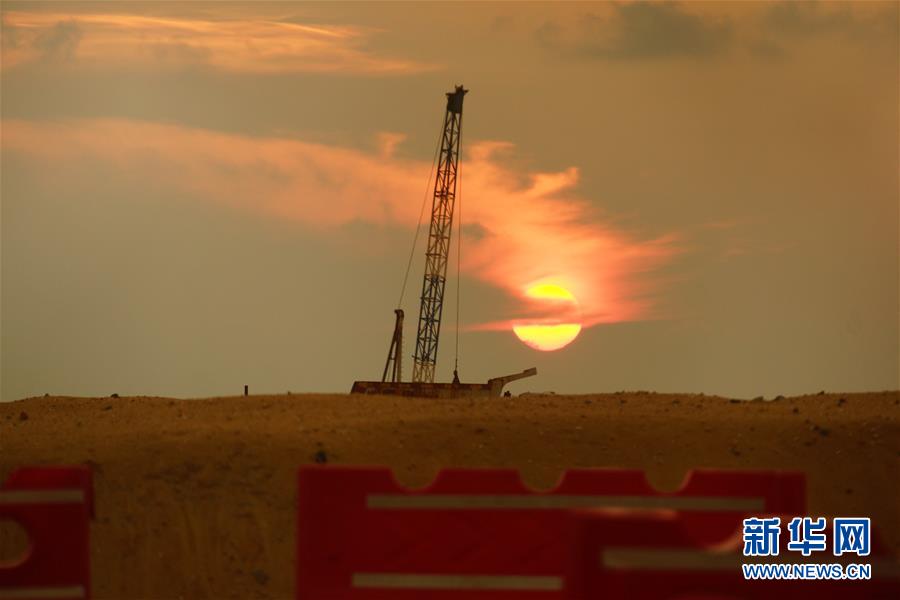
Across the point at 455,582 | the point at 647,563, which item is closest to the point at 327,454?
the point at 455,582

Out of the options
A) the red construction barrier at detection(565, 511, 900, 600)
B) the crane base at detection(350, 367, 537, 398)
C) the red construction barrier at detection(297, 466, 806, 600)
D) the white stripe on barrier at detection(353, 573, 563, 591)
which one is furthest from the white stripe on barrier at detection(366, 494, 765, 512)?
the crane base at detection(350, 367, 537, 398)

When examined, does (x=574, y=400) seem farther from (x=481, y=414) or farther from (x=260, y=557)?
(x=260, y=557)

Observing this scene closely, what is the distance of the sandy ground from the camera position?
2428 centimetres

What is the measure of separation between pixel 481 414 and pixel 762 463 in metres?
5.80

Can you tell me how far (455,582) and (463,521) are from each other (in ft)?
1.80

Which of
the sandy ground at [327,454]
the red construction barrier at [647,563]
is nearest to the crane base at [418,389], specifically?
the sandy ground at [327,454]

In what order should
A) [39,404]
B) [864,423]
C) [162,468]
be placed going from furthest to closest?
[39,404], [864,423], [162,468]

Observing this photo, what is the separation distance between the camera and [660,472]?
26.9 metres

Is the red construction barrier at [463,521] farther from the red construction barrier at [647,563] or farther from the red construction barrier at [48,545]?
the red construction barrier at [647,563]

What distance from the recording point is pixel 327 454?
26.5 meters

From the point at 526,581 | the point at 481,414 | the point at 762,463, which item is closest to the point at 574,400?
the point at 481,414

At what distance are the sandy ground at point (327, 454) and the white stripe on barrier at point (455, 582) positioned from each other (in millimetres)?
11632

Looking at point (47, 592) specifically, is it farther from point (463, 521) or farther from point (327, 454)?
Result: point (327, 454)

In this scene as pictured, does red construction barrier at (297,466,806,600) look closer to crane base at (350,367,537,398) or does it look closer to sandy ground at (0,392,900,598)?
sandy ground at (0,392,900,598)
